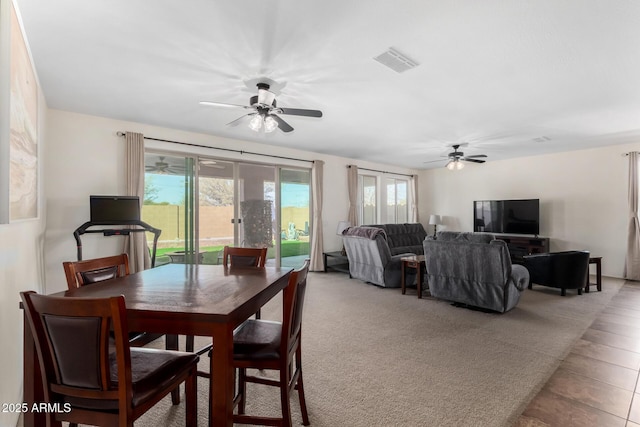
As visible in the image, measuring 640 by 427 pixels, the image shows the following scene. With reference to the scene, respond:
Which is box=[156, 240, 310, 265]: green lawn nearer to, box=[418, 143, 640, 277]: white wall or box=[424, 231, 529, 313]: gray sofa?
box=[424, 231, 529, 313]: gray sofa

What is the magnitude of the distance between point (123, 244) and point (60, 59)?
243 centimetres

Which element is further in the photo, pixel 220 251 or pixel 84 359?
pixel 220 251

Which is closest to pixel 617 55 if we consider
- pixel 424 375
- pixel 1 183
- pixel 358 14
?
pixel 358 14

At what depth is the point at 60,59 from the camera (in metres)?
2.57

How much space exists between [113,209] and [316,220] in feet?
12.0

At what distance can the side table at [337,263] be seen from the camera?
6.33 meters

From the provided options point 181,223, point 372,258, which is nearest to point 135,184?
point 181,223

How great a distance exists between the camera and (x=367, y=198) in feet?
25.8

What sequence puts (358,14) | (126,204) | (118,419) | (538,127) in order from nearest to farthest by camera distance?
(118,419) → (358,14) → (126,204) → (538,127)

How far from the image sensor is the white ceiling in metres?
1.96

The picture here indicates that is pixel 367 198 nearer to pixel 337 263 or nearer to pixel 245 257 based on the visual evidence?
pixel 337 263

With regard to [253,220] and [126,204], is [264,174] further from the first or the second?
[126,204]

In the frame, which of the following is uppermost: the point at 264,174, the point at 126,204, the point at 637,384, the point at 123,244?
the point at 264,174

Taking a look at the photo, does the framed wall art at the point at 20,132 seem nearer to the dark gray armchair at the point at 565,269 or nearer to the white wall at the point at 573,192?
the dark gray armchair at the point at 565,269
